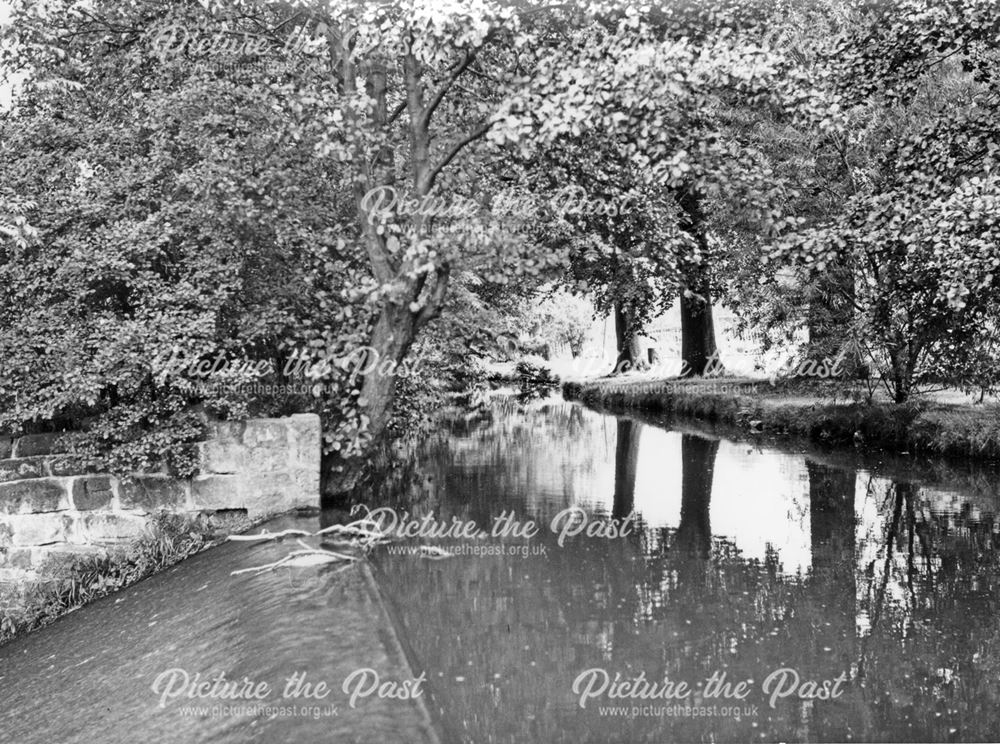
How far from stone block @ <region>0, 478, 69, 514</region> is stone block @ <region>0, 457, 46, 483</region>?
7cm

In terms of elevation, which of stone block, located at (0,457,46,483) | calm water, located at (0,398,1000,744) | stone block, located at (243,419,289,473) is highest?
stone block, located at (243,419,289,473)

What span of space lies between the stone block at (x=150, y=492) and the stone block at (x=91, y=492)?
14 centimetres

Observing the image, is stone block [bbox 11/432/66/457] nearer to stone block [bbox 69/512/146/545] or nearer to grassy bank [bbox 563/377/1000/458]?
stone block [bbox 69/512/146/545]

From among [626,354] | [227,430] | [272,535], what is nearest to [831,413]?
[227,430]

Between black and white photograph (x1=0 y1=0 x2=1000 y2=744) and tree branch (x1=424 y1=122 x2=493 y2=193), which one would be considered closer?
black and white photograph (x1=0 y1=0 x2=1000 y2=744)

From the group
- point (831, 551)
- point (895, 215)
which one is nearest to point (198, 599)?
point (831, 551)

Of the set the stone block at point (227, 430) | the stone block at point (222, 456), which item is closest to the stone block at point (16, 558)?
the stone block at point (222, 456)

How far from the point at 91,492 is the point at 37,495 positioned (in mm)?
522

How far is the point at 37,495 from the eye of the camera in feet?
29.0

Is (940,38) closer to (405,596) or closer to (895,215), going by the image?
(895,215)

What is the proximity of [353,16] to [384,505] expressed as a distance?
5.84m

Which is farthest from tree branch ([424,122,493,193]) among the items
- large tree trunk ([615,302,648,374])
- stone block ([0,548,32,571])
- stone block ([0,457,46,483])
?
large tree trunk ([615,302,648,374])

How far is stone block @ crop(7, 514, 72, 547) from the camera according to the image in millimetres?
8820

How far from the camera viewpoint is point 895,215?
10148 millimetres
